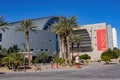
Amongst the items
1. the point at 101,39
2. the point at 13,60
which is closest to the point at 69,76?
the point at 13,60

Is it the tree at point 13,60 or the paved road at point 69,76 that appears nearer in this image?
the paved road at point 69,76

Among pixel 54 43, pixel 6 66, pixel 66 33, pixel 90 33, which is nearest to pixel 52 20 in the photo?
pixel 54 43

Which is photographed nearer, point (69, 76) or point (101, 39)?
point (69, 76)

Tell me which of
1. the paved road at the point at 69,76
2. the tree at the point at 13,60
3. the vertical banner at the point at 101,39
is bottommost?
the paved road at the point at 69,76

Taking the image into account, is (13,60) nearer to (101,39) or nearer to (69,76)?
(69,76)

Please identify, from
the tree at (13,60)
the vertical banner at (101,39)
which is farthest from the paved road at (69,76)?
the vertical banner at (101,39)

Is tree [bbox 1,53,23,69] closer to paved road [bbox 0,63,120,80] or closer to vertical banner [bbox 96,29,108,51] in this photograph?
paved road [bbox 0,63,120,80]

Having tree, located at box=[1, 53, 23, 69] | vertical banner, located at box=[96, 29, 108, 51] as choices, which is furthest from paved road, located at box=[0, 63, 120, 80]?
vertical banner, located at box=[96, 29, 108, 51]

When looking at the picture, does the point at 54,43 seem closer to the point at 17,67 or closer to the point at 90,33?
the point at 90,33

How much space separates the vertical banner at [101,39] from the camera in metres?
151

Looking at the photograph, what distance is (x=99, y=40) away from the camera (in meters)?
154

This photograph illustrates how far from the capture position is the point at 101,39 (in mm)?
153125

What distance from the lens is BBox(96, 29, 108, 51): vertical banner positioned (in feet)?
497

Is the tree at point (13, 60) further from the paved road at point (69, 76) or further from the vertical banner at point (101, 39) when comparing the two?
the vertical banner at point (101, 39)
